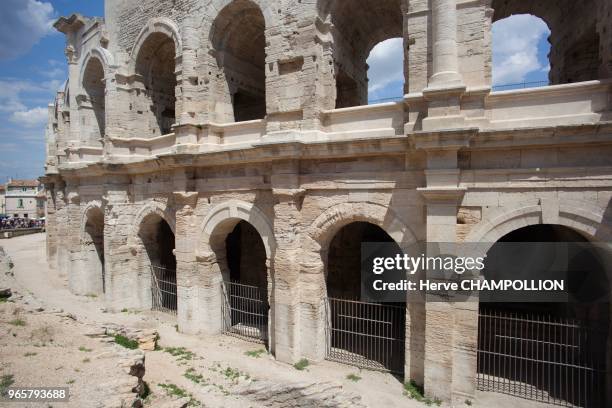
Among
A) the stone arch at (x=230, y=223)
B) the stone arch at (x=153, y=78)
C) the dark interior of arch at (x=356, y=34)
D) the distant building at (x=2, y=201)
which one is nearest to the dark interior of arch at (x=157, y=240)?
the stone arch at (x=230, y=223)

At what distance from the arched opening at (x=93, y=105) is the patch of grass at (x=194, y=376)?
1044 cm

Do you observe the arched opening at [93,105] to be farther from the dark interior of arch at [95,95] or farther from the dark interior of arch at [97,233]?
the dark interior of arch at [97,233]

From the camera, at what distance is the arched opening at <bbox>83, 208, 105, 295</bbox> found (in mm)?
13898

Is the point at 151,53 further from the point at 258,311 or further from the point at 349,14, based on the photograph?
the point at 258,311

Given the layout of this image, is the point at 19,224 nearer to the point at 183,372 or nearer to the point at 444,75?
the point at 183,372

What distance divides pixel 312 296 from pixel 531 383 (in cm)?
451

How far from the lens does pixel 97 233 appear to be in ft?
46.6

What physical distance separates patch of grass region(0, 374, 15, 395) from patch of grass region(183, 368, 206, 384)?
10.6 feet

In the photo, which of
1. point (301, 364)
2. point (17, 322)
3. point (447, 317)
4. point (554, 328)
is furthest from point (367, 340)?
point (17, 322)

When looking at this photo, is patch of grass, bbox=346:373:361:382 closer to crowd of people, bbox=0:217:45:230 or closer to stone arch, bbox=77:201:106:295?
stone arch, bbox=77:201:106:295

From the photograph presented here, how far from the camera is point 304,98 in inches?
314

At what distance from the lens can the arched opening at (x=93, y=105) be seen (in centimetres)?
1383

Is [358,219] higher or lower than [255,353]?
higher

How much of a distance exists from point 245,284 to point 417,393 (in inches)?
264
